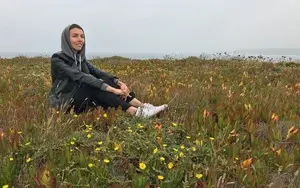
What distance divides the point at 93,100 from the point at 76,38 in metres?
1.10

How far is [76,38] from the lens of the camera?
221 inches

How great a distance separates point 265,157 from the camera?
358 centimetres

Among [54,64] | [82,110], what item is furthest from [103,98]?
[54,64]

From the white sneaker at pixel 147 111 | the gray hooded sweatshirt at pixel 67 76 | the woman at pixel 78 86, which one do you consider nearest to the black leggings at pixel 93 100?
the woman at pixel 78 86

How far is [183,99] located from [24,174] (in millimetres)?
3340

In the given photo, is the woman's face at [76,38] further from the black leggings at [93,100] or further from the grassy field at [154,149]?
the grassy field at [154,149]

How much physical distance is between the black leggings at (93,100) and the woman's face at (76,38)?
716 millimetres

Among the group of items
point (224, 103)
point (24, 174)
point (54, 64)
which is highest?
point (54, 64)

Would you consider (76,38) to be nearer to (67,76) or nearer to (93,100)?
(67,76)

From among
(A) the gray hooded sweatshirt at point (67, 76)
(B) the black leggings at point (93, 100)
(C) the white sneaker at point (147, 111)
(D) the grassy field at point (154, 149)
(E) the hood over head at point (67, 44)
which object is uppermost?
(E) the hood over head at point (67, 44)

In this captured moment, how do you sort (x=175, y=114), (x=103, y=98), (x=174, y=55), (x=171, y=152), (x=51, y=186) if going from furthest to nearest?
(x=174, y=55), (x=103, y=98), (x=175, y=114), (x=171, y=152), (x=51, y=186)

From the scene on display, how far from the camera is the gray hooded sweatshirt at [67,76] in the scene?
5297 millimetres

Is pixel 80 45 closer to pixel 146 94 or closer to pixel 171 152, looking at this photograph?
pixel 146 94

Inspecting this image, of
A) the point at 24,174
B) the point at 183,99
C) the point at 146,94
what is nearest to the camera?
the point at 24,174
